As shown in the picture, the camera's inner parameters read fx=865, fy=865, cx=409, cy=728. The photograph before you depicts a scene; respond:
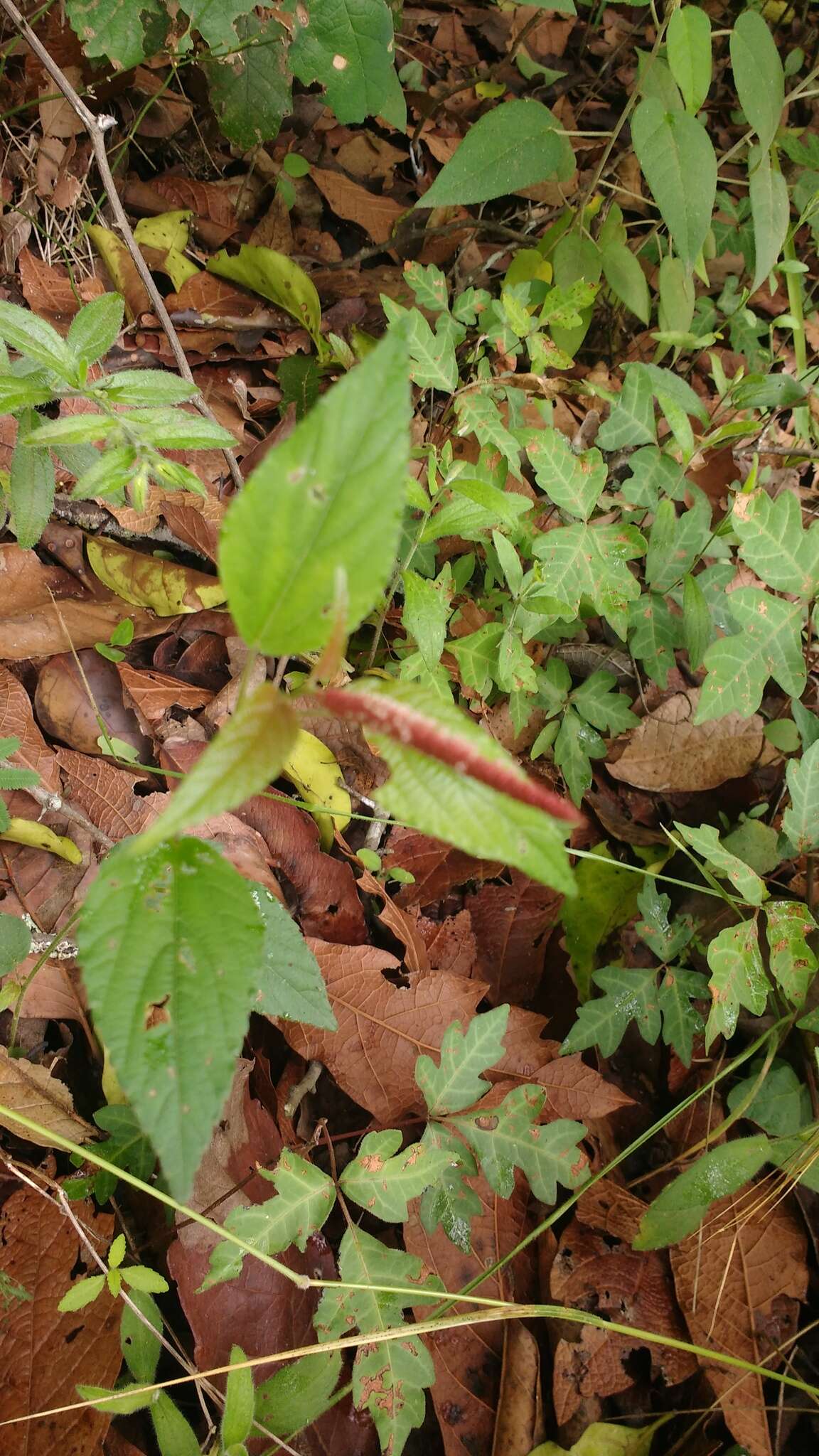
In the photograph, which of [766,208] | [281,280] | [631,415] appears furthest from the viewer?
[281,280]

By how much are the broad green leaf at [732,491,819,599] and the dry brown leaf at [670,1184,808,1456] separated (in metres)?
1.23

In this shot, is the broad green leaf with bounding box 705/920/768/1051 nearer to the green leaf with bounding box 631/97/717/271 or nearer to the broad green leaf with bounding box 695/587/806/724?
the broad green leaf with bounding box 695/587/806/724

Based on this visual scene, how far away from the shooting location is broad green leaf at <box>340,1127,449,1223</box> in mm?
1370

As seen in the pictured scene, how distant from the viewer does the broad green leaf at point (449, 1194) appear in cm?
144

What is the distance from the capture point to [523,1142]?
151cm

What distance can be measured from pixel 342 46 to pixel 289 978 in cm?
198

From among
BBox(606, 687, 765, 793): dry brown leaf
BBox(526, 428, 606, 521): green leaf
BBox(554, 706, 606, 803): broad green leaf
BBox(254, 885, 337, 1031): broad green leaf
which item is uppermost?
BBox(526, 428, 606, 521): green leaf

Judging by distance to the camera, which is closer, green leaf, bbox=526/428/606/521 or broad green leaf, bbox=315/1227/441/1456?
broad green leaf, bbox=315/1227/441/1456

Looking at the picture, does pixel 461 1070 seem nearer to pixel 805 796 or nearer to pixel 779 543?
pixel 805 796

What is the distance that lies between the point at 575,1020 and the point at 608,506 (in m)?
1.20

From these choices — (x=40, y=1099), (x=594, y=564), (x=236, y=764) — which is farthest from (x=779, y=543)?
(x=40, y=1099)

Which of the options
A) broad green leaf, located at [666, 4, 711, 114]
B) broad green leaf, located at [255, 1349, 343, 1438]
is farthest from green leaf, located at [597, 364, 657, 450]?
broad green leaf, located at [255, 1349, 343, 1438]

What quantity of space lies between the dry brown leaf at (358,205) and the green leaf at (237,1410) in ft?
8.90

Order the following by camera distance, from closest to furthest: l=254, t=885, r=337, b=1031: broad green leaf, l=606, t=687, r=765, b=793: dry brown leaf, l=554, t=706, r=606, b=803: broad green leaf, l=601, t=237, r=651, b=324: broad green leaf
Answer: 1. l=254, t=885, r=337, b=1031: broad green leaf
2. l=554, t=706, r=606, b=803: broad green leaf
3. l=606, t=687, r=765, b=793: dry brown leaf
4. l=601, t=237, r=651, b=324: broad green leaf
